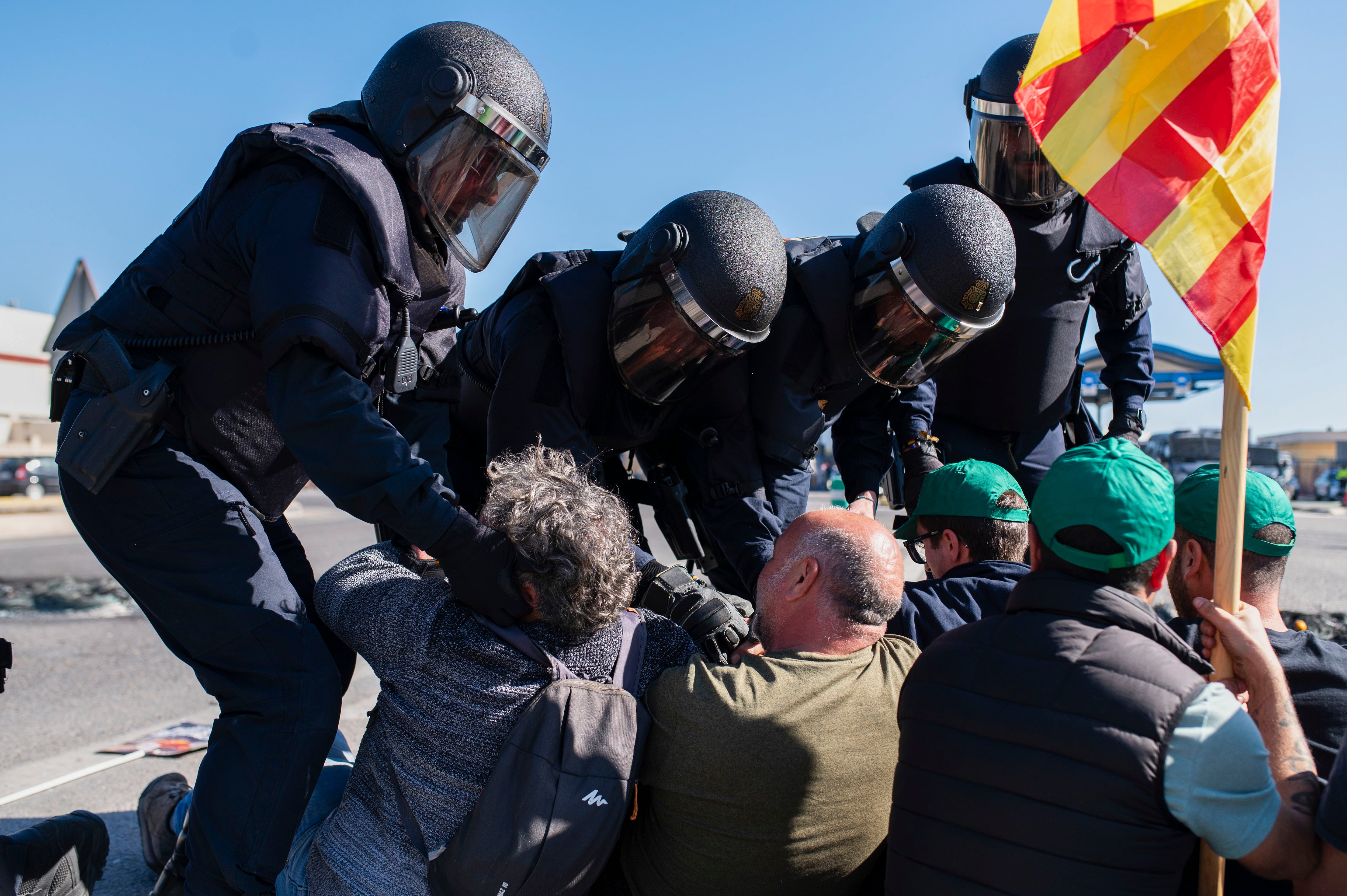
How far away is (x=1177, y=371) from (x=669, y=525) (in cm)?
3134

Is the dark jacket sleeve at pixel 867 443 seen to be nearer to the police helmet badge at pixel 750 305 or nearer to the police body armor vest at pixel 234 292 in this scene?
the police helmet badge at pixel 750 305

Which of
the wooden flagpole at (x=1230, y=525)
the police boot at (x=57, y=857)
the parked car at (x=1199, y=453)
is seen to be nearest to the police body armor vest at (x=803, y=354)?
the wooden flagpole at (x=1230, y=525)

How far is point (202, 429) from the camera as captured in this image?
6.35ft

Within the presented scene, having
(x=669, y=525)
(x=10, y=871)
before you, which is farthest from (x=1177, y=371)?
(x=10, y=871)

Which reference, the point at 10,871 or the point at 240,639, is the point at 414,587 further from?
the point at 10,871

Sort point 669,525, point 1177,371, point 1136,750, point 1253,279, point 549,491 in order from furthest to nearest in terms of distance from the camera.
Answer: point 1177,371, point 669,525, point 549,491, point 1253,279, point 1136,750

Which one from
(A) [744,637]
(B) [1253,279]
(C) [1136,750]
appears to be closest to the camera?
(C) [1136,750]

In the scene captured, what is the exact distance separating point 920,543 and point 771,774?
67.3 inches

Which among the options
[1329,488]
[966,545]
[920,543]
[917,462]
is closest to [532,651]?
[966,545]

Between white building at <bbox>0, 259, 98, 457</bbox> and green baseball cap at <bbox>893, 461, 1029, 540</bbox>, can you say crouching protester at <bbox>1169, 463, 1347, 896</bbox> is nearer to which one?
green baseball cap at <bbox>893, 461, 1029, 540</bbox>

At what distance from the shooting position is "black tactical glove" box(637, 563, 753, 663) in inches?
82.3

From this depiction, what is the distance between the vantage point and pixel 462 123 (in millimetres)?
2035

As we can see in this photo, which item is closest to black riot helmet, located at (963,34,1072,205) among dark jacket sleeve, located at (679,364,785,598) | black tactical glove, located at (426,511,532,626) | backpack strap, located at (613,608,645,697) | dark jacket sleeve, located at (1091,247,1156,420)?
dark jacket sleeve, located at (1091,247,1156,420)

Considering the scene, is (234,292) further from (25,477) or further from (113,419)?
(25,477)
